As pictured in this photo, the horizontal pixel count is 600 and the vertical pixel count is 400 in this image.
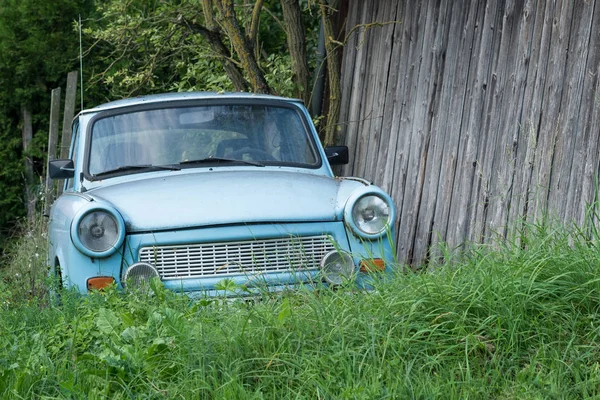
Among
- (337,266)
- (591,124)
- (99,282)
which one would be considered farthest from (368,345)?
(591,124)

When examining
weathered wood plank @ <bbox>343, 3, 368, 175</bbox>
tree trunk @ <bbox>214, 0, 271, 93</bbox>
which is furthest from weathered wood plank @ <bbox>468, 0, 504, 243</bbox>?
tree trunk @ <bbox>214, 0, 271, 93</bbox>

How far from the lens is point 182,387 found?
375cm

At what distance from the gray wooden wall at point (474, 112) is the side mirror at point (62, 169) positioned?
2.58 metres

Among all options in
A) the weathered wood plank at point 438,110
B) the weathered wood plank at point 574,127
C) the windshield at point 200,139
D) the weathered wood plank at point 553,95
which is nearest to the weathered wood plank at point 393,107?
the weathered wood plank at point 438,110

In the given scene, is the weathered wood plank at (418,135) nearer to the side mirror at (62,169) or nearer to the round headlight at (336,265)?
the round headlight at (336,265)

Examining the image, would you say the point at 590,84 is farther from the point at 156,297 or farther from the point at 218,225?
the point at 156,297

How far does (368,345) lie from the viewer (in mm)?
3840

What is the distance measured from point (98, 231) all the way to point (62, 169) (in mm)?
1469

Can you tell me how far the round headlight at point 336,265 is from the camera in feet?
16.4

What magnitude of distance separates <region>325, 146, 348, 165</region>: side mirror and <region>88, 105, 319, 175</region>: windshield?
0.23m

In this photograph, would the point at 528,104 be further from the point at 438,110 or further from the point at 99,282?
the point at 99,282

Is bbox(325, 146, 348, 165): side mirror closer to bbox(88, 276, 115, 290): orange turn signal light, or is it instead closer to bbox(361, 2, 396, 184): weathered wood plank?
bbox(361, 2, 396, 184): weathered wood plank

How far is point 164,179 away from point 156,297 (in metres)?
1.13

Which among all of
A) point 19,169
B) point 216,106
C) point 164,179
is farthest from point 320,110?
point 19,169
